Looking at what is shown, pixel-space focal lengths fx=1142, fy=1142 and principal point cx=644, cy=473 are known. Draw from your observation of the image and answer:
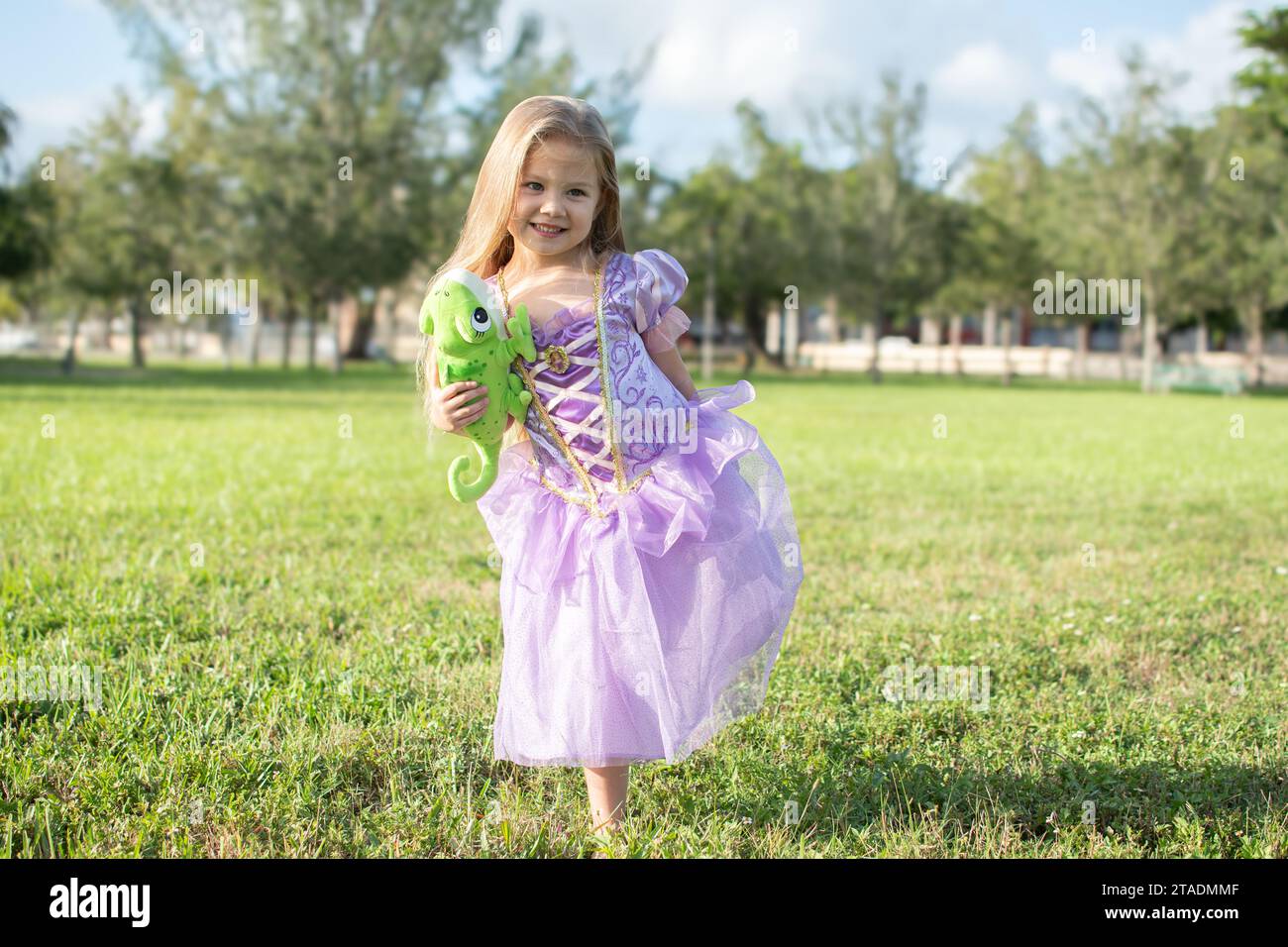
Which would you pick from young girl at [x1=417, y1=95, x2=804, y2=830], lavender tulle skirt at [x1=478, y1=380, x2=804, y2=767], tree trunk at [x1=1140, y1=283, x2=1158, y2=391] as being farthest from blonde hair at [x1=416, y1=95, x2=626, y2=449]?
tree trunk at [x1=1140, y1=283, x2=1158, y2=391]

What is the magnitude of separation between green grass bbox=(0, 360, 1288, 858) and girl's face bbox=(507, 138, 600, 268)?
1.51 meters

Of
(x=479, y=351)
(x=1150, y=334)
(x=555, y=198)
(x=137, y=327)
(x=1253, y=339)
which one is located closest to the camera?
(x=479, y=351)

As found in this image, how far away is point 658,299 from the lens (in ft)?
9.80

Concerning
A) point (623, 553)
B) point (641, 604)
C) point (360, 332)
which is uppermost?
point (360, 332)

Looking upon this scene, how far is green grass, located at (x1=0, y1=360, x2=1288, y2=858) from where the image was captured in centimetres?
304

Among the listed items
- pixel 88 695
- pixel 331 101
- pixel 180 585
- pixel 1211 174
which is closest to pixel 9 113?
pixel 331 101

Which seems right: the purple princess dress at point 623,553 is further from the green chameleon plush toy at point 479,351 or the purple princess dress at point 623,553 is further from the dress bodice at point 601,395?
the green chameleon plush toy at point 479,351

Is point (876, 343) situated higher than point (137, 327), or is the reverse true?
point (137, 327)

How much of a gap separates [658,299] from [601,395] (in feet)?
1.01

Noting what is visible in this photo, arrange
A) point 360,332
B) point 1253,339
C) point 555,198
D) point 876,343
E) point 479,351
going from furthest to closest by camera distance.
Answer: point 360,332, point 876,343, point 1253,339, point 555,198, point 479,351

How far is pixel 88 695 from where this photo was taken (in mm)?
3879

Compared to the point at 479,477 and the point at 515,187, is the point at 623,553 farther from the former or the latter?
the point at 515,187

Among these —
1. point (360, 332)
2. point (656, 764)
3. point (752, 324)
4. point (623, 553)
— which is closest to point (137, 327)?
point (360, 332)

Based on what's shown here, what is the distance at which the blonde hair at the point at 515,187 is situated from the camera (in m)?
2.83
